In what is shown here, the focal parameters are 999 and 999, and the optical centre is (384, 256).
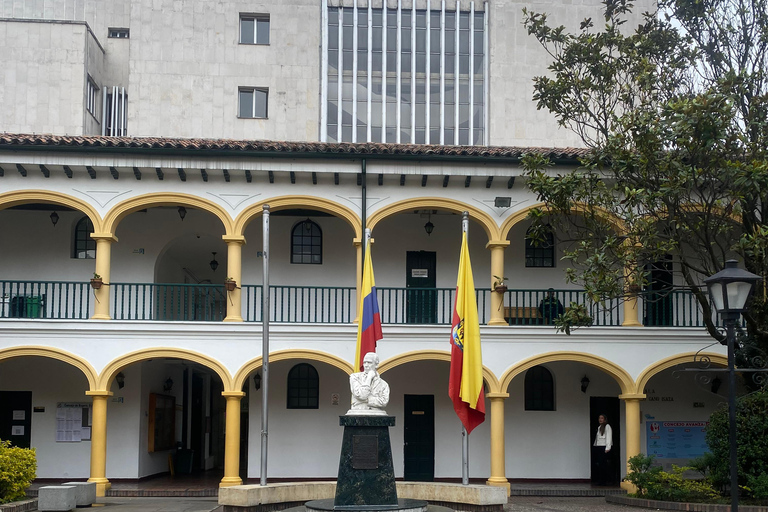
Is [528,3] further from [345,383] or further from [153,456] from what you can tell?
[153,456]

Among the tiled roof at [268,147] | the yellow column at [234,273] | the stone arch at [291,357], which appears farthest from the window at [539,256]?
the yellow column at [234,273]

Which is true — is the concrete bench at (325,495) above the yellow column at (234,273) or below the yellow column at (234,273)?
below

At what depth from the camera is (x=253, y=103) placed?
31969 millimetres

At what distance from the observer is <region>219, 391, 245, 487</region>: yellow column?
2089 cm

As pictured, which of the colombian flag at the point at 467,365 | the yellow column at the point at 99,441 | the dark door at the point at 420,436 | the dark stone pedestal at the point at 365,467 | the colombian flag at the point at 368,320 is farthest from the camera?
the dark door at the point at 420,436

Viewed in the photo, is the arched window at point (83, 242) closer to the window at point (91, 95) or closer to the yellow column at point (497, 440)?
the window at point (91, 95)

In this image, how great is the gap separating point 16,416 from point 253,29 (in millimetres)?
14896

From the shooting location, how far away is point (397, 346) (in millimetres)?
21547

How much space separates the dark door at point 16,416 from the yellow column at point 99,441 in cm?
328

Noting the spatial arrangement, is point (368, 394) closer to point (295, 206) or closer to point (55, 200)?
point (295, 206)

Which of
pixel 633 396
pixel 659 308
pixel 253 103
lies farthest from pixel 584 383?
pixel 253 103

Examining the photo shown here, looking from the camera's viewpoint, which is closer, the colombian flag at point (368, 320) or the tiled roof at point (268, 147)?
the colombian flag at point (368, 320)

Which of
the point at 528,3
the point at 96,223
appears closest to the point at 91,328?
the point at 96,223

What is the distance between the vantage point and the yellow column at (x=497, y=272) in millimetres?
21656
